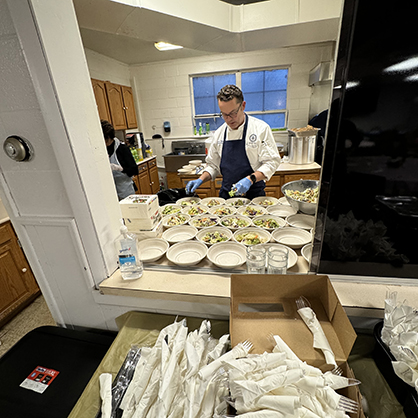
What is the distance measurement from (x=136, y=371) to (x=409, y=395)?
777 mm

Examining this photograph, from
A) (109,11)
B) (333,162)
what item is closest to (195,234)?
(333,162)

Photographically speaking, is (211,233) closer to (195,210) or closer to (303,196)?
(195,210)

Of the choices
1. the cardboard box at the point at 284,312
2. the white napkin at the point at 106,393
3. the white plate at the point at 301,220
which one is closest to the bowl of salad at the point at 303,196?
the white plate at the point at 301,220

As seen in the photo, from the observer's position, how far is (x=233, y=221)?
1393 mm

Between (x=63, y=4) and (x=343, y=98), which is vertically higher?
(x=63, y=4)

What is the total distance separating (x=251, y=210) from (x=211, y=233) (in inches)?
15.5

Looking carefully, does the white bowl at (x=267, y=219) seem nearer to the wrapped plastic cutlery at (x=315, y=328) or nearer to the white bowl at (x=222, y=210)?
the white bowl at (x=222, y=210)

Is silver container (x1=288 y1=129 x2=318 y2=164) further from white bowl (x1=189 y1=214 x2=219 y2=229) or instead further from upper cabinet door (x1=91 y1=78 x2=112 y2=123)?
upper cabinet door (x1=91 y1=78 x2=112 y2=123)

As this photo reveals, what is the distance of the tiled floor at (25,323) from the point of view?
1.88 metres

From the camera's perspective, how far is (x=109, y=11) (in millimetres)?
Answer: 1211

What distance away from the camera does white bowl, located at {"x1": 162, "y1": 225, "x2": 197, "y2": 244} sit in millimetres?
1264

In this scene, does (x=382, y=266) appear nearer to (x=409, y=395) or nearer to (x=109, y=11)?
(x=409, y=395)

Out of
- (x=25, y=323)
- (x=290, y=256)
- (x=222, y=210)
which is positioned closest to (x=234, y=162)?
(x=222, y=210)

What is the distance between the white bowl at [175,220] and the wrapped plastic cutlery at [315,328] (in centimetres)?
80
